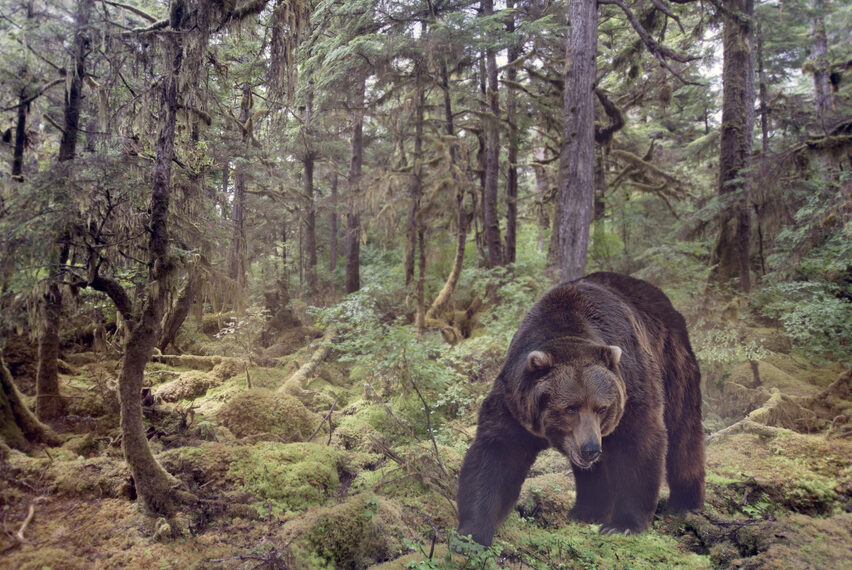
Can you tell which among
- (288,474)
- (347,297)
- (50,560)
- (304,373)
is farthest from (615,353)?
→ (304,373)

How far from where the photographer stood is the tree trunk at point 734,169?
8.73 meters

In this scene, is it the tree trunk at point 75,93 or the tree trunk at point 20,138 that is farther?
the tree trunk at point 20,138

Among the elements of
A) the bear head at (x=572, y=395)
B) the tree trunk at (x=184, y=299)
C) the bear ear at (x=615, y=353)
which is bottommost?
the bear head at (x=572, y=395)

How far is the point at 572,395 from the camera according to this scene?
130 inches

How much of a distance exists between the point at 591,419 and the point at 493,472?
2.90 feet

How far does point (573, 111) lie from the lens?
6734mm

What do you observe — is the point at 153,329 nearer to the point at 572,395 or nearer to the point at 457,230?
the point at 572,395

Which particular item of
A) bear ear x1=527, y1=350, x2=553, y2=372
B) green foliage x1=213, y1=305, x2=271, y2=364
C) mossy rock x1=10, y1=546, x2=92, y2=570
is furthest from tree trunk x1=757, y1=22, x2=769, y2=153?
mossy rock x1=10, y1=546, x2=92, y2=570

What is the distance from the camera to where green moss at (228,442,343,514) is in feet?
→ 12.9

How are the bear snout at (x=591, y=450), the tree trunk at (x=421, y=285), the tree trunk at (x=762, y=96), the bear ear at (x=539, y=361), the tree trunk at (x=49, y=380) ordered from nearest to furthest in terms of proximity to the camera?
the bear snout at (x=591, y=450)
the bear ear at (x=539, y=361)
the tree trunk at (x=49, y=380)
the tree trunk at (x=421, y=285)
the tree trunk at (x=762, y=96)

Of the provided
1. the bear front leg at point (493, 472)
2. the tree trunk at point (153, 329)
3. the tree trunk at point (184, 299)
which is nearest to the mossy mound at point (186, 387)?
the tree trunk at point (184, 299)

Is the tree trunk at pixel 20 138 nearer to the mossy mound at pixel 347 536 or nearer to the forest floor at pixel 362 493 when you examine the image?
the forest floor at pixel 362 493

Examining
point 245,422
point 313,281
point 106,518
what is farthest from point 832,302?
point 313,281

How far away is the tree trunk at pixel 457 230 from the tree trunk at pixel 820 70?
262 inches
